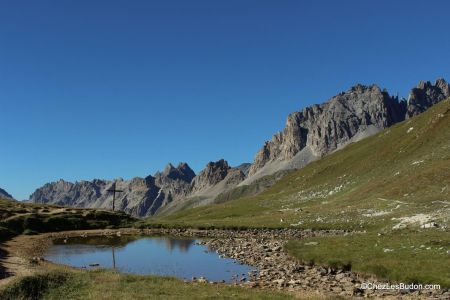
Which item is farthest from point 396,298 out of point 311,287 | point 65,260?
point 65,260

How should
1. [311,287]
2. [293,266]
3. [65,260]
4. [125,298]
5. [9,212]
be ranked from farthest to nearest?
[9,212], [65,260], [293,266], [311,287], [125,298]

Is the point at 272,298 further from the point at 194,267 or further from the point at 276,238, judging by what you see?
the point at 276,238

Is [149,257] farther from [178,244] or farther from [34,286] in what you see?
[34,286]

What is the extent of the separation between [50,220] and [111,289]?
230ft

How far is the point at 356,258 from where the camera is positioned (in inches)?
1459

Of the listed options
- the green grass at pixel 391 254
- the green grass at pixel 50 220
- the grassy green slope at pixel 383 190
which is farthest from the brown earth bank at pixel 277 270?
the green grass at pixel 50 220

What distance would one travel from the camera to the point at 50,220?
9162 cm

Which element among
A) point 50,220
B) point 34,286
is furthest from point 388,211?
point 50,220

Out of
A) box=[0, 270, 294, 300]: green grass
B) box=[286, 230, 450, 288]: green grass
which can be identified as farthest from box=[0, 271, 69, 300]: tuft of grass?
box=[286, 230, 450, 288]: green grass

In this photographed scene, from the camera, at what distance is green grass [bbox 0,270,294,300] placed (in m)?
26.1

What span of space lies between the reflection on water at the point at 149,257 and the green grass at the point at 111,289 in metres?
8.77

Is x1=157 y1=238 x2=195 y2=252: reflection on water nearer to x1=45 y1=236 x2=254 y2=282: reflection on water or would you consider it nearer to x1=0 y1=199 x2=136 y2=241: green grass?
x1=45 y1=236 x2=254 y2=282: reflection on water

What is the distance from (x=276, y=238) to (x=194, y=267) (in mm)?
24020

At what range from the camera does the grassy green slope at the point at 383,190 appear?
69.0m
